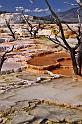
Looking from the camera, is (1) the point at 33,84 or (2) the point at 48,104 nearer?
(2) the point at 48,104

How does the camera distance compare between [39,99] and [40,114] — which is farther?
[39,99]

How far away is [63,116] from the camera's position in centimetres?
738

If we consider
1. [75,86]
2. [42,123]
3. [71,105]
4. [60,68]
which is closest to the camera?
[42,123]

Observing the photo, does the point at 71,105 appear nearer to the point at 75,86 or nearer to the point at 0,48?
the point at 75,86

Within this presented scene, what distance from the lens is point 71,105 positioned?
8094 mm

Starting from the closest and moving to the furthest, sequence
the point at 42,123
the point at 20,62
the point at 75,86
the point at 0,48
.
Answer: the point at 42,123, the point at 75,86, the point at 20,62, the point at 0,48

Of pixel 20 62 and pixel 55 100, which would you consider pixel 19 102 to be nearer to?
pixel 55 100

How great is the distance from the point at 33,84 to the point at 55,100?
192 cm

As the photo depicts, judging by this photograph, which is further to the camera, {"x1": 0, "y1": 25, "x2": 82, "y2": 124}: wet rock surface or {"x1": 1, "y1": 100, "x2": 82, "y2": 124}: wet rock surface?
{"x1": 0, "y1": 25, "x2": 82, "y2": 124}: wet rock surface

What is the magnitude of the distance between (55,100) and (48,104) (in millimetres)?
276

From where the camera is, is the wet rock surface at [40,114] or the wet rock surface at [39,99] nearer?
the wet rock surface at [40,114]

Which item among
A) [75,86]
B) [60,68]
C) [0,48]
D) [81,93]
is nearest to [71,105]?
[81,93]

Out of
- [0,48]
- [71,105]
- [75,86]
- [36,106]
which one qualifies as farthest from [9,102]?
[0,48]

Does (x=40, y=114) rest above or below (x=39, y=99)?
below
